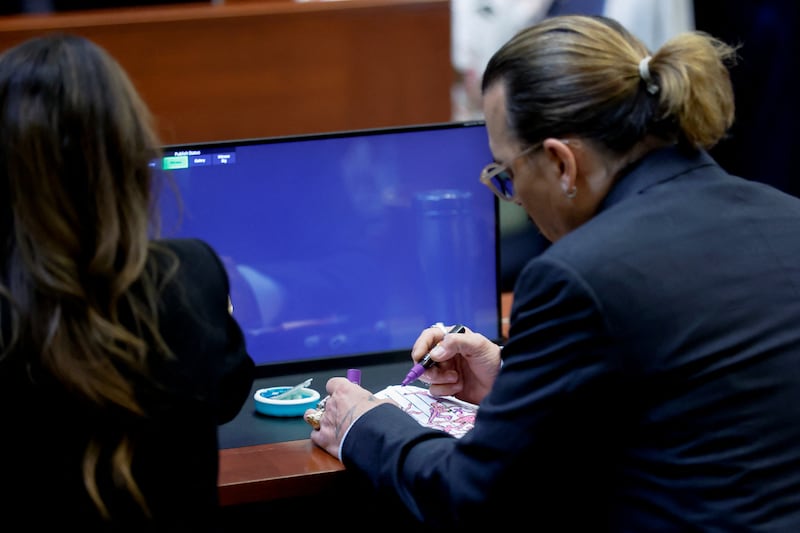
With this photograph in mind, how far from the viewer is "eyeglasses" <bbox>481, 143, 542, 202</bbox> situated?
148 centimetres

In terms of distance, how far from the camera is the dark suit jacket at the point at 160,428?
1187 millimetres

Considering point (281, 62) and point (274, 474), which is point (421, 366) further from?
point (281, 62)

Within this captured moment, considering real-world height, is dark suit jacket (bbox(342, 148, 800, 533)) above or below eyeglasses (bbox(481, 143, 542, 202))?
below

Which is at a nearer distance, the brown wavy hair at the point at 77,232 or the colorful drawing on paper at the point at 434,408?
the brown wavy hair at the point at 77,232

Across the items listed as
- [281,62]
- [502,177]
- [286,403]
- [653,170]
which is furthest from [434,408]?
[281,62]

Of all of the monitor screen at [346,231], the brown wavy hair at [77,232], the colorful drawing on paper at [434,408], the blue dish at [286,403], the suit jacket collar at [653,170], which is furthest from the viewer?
the monitor screen at [346,231]

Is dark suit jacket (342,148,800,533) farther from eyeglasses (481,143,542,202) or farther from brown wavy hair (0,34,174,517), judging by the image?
brown wavy hair (0,34,174,517)

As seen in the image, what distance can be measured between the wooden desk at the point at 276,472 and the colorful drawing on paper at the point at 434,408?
17 centimetres

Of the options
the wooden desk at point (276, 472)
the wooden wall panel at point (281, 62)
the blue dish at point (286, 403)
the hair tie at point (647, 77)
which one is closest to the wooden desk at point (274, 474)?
the wooden desk at point (276, 472)

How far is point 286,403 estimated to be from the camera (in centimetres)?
175

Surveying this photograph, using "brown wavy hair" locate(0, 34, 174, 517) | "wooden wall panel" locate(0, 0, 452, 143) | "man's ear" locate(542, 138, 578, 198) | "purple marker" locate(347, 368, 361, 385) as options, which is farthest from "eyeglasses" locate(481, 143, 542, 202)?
"wooden wall panel" locate(0, 0, 452, 143)

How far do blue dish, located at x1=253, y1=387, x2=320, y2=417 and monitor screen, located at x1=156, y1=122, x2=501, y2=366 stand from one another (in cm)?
16

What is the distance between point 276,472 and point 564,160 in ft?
1.89

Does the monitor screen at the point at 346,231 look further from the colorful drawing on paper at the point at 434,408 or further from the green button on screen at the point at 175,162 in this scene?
the colorful drawing on paper at the point at 434,408
